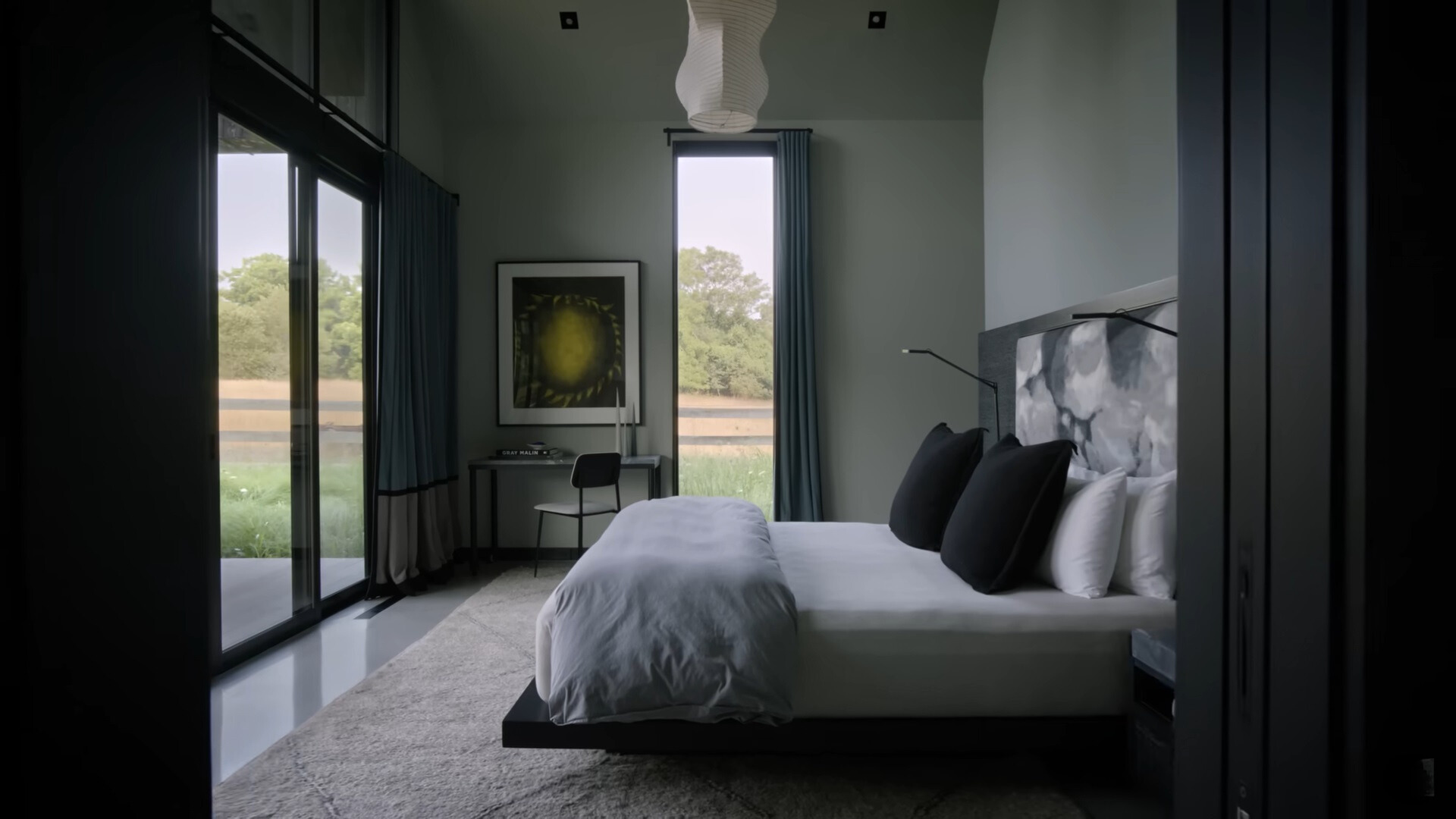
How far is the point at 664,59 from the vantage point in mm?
4797

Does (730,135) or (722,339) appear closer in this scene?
(730,135)

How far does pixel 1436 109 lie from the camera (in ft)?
1.39

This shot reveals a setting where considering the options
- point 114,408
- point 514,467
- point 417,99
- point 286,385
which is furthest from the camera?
point 514,467

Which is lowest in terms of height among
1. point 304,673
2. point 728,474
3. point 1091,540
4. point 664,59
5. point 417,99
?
point 304,673

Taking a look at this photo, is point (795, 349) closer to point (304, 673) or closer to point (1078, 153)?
point (1078, 153)

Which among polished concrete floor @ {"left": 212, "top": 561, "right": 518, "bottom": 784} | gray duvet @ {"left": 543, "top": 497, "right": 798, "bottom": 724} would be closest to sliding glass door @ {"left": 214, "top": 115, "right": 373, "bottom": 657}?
polished concrete floor @ {"left": 212, "top": 561, "right": 518, "bottom": 784}

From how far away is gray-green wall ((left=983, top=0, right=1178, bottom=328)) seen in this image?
2439mm

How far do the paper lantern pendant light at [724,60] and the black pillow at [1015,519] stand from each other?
167 centimetres

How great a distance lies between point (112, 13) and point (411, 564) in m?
4.29

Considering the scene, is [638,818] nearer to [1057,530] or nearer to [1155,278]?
[1057,530]

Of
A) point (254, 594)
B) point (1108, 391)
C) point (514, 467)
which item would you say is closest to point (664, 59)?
point (514, 467)

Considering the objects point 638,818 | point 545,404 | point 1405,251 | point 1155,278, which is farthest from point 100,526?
point 545,404

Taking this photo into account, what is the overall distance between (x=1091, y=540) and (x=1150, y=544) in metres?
0.15

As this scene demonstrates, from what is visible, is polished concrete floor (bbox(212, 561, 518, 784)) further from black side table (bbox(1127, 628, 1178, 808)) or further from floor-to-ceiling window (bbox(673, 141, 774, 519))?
black side table (bbox(1127, 628, 1178, 808))
